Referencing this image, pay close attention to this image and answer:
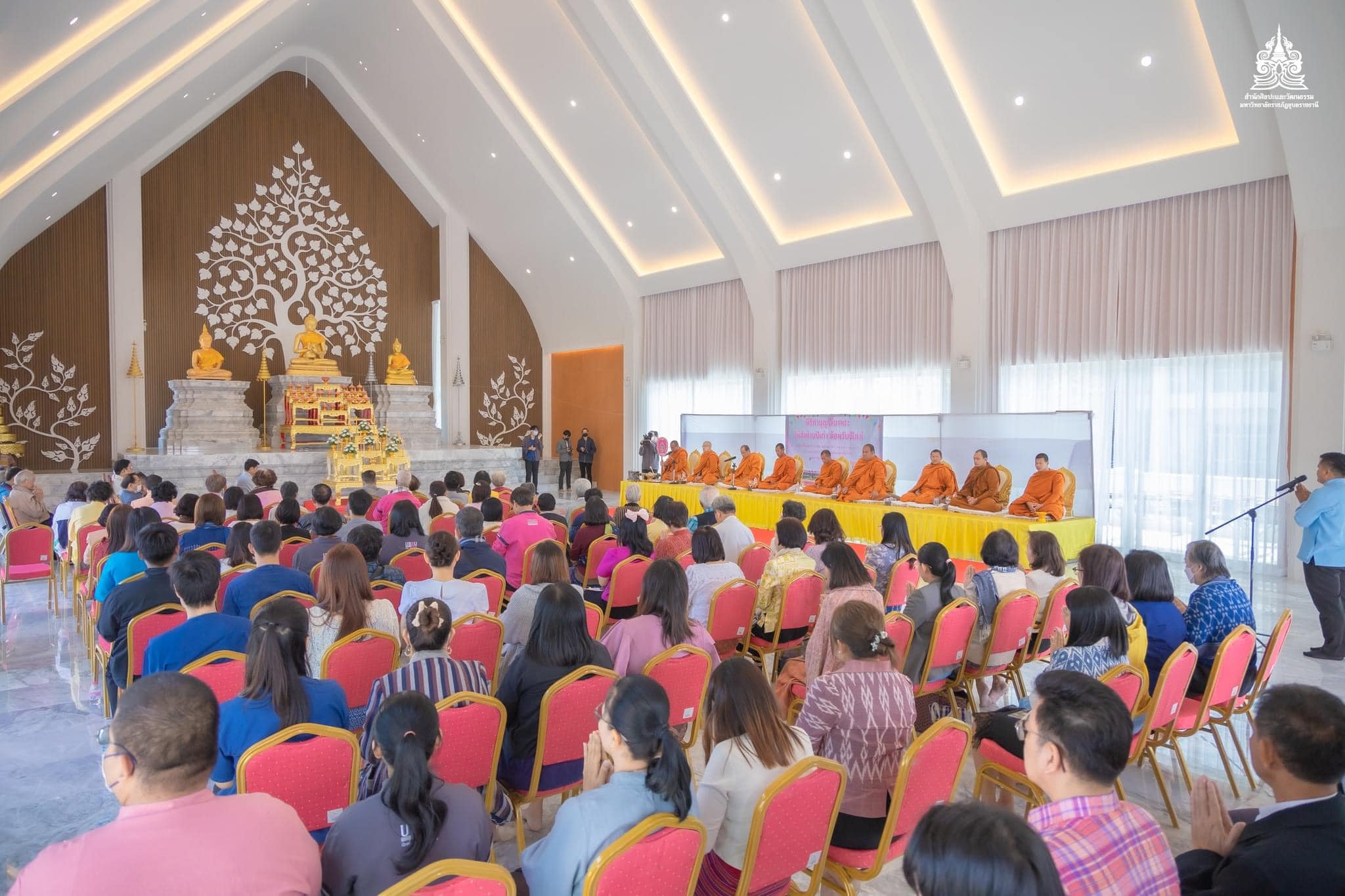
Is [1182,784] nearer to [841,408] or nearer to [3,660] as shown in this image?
[3,660]

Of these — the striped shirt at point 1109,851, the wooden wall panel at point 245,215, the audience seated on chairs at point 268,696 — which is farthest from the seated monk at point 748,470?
the striped shirt at point 1109,851

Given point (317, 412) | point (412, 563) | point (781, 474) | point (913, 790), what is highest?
point (317, 412)

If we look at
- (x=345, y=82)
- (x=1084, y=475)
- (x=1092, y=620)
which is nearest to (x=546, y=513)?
(x=1092, y=620)

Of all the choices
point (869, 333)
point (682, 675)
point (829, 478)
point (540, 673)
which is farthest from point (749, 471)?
point (540, 673)

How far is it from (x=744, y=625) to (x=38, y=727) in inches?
146

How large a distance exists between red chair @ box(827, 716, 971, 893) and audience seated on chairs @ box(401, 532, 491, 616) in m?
2.13

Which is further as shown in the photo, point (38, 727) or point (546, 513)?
point (546, 513)

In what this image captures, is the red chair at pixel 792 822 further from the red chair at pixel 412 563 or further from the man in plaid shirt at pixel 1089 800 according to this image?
the red chair at pixel 412 563

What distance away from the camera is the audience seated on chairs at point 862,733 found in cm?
260

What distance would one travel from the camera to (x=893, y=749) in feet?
8.67

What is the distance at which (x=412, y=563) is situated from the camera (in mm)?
5355

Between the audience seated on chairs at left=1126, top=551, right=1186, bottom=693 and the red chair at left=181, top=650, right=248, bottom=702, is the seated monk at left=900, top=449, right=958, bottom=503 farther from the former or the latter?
the red chair at left=181, top=650, right=248, bottom=702

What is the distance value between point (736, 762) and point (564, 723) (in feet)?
2.95

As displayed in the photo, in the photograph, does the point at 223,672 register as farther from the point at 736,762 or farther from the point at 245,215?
the point at 245,215
